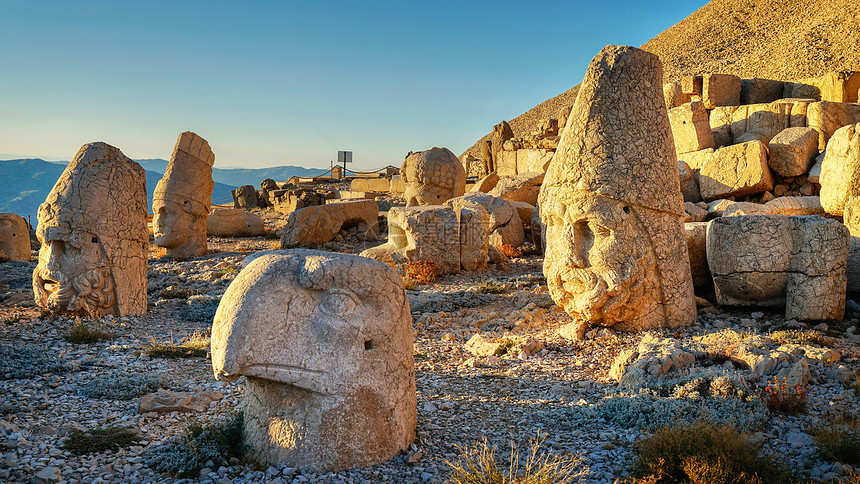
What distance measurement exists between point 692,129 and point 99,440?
1338 centimetres

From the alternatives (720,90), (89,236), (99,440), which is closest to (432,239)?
(89,236)

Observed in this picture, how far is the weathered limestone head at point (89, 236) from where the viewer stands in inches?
298

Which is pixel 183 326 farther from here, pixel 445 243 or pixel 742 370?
pixel 742 370

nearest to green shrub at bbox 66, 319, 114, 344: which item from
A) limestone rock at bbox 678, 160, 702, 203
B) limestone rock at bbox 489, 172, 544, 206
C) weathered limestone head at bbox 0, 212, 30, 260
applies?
weathered limestone head at bbox 0, 212, 30, 260

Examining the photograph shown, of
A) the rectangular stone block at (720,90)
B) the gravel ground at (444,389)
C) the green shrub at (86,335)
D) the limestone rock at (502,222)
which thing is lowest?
the gravel ground at (444,389)

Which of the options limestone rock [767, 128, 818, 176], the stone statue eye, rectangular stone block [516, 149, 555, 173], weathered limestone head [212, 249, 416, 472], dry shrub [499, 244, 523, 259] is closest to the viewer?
weathered limestone head [212, 249, 416, 472]

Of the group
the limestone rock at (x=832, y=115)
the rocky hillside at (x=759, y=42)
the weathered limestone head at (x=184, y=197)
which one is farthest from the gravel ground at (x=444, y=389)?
the rocky hillside at (x=759, y=42)

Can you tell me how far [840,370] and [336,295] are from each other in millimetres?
4230

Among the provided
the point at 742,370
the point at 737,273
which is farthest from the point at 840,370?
the point at 737,273

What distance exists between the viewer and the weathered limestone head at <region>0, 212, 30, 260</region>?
1355cm

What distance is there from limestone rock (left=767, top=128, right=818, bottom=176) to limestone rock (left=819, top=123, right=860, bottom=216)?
3575mm

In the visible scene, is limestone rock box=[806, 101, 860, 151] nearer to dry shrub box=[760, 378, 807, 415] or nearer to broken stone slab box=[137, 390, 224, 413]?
dry shrub box=[760, 378, 807, 415]

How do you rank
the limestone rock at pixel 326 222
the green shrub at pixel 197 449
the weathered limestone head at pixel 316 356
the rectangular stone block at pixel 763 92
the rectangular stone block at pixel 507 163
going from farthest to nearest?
the rectangular stone block at pixel 507 163 < the rectangular stone block at pixel 763 92 < the limestone rock at pixel 326 222 < the green shrub at pixel 197 449 < the weathered limestone head at pixel 316 356

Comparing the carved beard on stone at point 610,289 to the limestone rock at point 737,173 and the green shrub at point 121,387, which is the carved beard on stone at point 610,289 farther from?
the limestone rock at point 737,173
